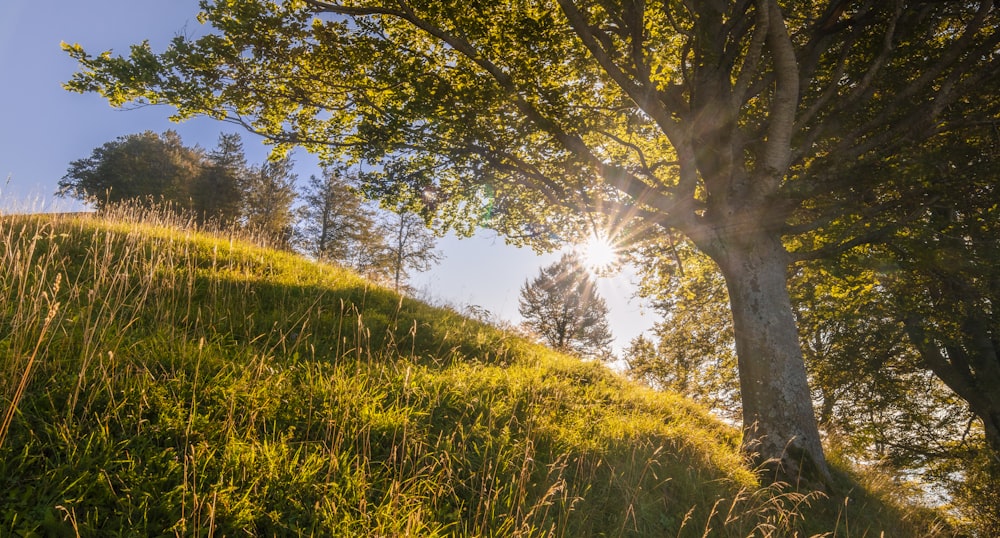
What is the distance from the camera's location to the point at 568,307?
3197 cm

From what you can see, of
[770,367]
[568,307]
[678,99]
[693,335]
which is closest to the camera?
[770,367]

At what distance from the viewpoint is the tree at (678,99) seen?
21.3 feet

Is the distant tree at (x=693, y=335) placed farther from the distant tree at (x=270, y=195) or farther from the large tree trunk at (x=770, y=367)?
the distant tree at (x=270, y=195)

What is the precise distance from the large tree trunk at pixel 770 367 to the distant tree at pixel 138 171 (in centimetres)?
3473

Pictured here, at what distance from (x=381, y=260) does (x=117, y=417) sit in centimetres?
2953

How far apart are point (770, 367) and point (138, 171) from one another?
133 feet

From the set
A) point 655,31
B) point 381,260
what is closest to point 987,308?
point 655,31

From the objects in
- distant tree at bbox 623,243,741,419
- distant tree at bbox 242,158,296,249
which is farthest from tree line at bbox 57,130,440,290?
distant tree at bbox 623,243,741,419

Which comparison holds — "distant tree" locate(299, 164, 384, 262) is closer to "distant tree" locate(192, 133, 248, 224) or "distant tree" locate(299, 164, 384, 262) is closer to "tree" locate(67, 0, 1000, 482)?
Answer: "distant tree" locate(192, 133, 248, 224)

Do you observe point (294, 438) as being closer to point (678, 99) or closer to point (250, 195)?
point (678, 99)

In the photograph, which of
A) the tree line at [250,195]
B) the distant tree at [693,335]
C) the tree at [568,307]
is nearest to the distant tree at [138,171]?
the tree line at [250,195]

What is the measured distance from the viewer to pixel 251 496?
2346 millimetres

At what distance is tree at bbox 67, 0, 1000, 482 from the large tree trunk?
3 cm

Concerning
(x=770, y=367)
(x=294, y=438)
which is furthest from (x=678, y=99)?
(x=294, y=438)
